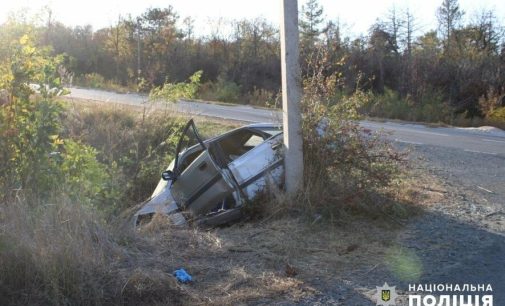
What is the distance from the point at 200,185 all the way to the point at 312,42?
26.6 m

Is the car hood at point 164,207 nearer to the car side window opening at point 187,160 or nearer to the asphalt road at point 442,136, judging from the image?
the car side window opening at point 187,160

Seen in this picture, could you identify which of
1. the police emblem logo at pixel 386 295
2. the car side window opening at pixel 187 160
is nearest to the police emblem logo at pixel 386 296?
the police emblem logo at pixel 386 295

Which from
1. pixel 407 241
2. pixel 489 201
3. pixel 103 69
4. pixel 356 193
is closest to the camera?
pixel 407 241

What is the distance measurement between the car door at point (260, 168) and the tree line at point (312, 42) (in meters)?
21.5

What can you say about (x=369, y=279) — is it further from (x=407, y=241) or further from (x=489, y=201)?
(x=489, y=201)

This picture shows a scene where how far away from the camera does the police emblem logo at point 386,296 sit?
4.32 metres

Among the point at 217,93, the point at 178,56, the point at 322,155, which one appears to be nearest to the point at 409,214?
the point at 322,155

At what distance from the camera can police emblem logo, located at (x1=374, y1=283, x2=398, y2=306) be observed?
4325 mm

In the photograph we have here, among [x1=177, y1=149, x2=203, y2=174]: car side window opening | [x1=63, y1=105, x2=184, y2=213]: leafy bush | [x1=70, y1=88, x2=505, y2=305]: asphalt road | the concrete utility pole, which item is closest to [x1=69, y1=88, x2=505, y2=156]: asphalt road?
[x1=63, y1=105, x2=184, y2=213]: leafy bush

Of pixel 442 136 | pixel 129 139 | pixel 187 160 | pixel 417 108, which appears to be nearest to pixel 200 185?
pixel 187 160

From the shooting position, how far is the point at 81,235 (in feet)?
15.1

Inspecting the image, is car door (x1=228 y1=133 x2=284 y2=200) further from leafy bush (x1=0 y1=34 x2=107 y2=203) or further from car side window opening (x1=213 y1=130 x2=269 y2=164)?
leafy bush (x1=0 y1=34 x2=107 y2=203)

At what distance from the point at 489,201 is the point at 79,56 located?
45.9 meters

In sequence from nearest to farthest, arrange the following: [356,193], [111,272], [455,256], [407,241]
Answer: [111,272] → [455,256] → [407,241] → [356,193]
